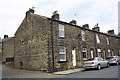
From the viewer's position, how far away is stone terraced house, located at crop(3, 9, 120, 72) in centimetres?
1460

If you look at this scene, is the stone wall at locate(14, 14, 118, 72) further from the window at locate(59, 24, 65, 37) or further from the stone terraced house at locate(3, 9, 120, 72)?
the window at locate(59, 24, 65, 37)

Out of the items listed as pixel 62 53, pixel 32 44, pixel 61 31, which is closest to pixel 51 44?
pixel 62 53

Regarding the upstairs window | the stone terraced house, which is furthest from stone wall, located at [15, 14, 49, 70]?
the upstairs window

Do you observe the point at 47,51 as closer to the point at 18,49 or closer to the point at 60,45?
the point at 60,45

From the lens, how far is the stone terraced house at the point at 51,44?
Result: 14.6 meters

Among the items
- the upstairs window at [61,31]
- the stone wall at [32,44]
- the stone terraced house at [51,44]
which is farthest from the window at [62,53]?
the stone wall at [32,44]

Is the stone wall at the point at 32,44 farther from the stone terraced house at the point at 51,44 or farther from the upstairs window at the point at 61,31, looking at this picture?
the upstairs window at the point at 61,31

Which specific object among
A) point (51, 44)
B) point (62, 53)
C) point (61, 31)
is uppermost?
point (61, 31)

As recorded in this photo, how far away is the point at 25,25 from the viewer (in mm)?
18406

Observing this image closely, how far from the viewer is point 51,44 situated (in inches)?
574

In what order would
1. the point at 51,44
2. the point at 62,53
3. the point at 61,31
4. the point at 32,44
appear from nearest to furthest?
the point at 51,44 → the point at 62,53 → the point at 61,31 → the point at 32,44

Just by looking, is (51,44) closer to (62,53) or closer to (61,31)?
(62,53)

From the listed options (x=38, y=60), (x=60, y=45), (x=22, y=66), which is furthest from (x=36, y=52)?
(x=22, y=66)

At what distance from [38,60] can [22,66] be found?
14.5ft
